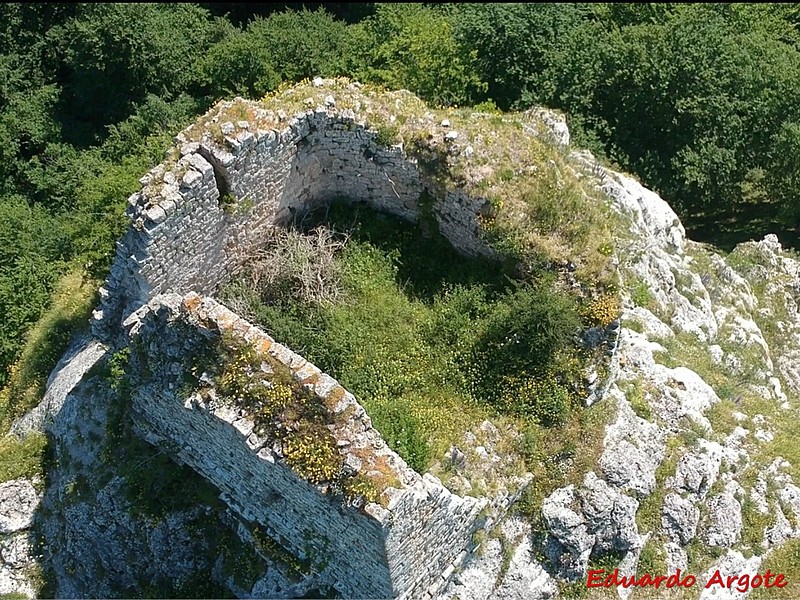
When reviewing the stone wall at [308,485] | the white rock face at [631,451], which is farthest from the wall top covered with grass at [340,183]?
the white rock face at [631,451]

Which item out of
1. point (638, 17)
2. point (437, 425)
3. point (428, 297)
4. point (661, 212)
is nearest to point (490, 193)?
point (428, 297)

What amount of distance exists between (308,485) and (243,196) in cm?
493

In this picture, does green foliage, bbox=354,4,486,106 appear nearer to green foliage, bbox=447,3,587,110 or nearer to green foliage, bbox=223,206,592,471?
green foliage, bbox=447,3,587,110

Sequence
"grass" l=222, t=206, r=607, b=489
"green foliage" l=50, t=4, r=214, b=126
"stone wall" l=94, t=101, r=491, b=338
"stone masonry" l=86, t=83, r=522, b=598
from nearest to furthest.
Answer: "stone masonry" l=86, t=83, r=522, b=598 < "stone wall" l=94, t=101, r=491, b=338 < "grass" l=222, t=206, r=607, b=489 < "green foliage" l=50, t=4, r=214, b=126

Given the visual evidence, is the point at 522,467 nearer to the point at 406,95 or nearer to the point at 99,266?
the point at 406,95

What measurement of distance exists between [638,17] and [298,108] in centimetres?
1505

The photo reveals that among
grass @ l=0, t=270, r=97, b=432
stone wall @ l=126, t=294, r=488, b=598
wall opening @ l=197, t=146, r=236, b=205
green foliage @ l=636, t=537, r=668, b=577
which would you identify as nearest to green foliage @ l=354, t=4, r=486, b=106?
wall opening @ l=197, t=146, r=236, b=205

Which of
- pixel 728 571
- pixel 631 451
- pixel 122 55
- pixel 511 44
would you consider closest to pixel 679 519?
pixel 728 571

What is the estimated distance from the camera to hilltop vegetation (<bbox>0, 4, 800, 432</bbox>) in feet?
62.7

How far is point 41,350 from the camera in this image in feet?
50.0

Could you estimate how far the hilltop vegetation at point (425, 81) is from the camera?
62.7 feet

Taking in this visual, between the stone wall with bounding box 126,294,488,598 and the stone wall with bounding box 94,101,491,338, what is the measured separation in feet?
2.72

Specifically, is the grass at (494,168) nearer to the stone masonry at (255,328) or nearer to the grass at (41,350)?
the stone masonry at (255,328)

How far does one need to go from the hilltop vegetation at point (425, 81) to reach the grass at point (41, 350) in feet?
6.50
